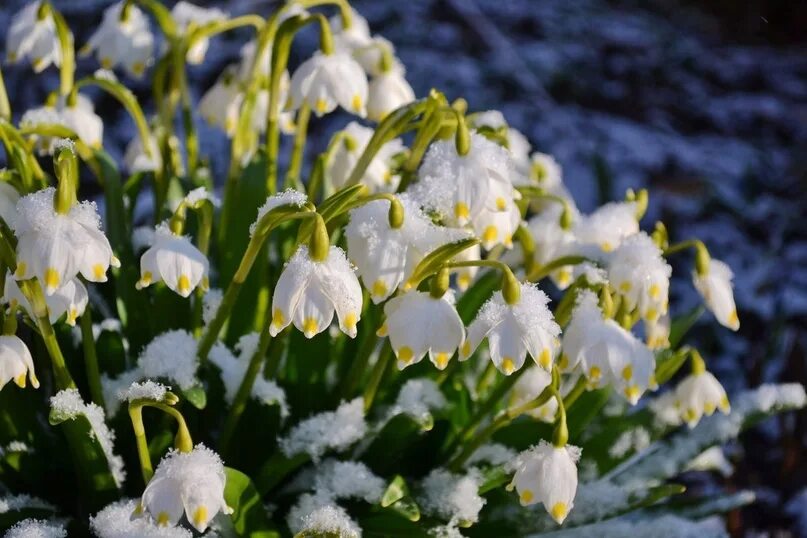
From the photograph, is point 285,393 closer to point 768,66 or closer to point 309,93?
point 309,93

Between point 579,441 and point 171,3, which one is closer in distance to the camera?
point 579,441

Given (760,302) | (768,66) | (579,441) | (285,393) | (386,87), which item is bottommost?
(768,66)

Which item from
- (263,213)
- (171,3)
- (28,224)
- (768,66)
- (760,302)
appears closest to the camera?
(28,224)

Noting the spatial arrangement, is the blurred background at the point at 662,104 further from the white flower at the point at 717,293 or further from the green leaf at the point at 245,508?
the green leaf at the point at 245,508

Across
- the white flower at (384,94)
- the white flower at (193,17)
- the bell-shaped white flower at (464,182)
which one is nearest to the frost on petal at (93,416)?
the bell-shaped white flower at (464,182)

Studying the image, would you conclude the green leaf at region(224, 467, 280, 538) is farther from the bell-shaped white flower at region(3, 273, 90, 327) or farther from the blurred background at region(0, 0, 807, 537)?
the blurred background at region(0, 0, 807, 537)

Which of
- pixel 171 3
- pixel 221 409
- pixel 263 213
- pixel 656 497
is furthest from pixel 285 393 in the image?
pixel 171 3

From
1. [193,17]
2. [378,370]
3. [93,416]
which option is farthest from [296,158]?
[93,416]
